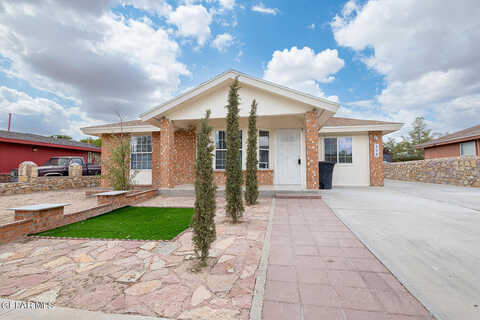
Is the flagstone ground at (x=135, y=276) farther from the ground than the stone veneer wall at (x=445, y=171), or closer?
closer

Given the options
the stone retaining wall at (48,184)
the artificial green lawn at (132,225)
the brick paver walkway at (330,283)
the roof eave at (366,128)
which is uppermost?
the roof eave at (366,128)

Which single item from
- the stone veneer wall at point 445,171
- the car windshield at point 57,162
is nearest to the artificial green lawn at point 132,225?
the car windshield at point 57,162

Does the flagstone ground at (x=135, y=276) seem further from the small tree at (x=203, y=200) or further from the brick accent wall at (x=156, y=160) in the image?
the brick accent wall at (x=156, y=160)

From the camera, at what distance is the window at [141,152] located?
1072cm

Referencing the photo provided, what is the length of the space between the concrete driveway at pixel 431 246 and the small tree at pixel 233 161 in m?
2.42

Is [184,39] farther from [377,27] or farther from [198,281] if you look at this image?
[198,281]

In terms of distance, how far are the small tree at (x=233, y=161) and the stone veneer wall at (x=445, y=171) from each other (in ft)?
41.0

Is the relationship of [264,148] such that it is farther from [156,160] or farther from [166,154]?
[156,160]

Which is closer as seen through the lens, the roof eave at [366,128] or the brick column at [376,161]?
the roof eave at [366,128]

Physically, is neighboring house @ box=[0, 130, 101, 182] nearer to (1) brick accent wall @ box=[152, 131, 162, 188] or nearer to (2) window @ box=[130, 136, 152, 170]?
(2) window @ box=[130, 136, 152, 170]

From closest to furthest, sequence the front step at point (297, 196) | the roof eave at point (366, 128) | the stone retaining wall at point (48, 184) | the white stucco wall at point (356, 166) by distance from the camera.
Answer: the front step at point (297, 196) < the stone retaining wall at point (48, 184) < the roof eave at point (366, 128) < the white stucco wall at point (356, 166)

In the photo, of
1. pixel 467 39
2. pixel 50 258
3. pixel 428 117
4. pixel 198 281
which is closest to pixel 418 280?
pixel 198 281

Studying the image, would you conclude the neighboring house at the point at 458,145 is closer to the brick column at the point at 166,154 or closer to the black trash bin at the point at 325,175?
the black trash bin at the point at 325,175

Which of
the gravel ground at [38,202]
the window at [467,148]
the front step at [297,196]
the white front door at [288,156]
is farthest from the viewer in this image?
the window at [467,148]
